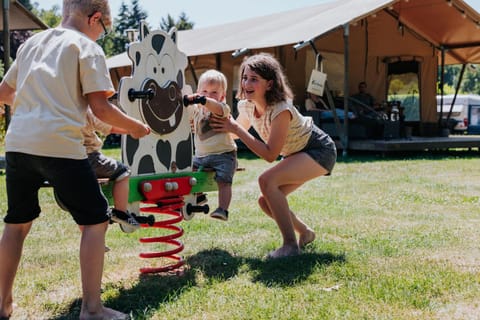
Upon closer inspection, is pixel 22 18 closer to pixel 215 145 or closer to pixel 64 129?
pixel 215 145

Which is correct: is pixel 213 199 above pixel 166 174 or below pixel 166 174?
below

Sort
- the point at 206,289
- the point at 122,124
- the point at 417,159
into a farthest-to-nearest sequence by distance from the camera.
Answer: the point at 417,159
the point at 206,289
the point at 122,124

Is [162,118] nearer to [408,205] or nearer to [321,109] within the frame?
[408,205]

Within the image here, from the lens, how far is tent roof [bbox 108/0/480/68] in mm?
13867

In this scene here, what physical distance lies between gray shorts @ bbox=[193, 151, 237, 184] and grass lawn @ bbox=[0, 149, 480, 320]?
574 millimetres

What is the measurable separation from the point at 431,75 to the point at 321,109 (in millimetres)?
4633

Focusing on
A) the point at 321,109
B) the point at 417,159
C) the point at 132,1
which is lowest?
the point at 417,159

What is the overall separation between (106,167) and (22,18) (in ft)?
32.3

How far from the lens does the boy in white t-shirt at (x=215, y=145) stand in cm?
455

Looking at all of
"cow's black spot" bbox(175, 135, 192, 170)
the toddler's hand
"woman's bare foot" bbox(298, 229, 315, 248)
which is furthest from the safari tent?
the toddler's hand

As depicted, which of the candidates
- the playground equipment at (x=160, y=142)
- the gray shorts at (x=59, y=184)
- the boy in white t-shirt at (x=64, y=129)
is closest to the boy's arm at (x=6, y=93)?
the boy in white t-shirt at (x=64, y=129)

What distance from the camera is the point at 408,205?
6.70 m

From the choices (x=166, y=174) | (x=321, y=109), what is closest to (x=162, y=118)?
(x=166, y=174)

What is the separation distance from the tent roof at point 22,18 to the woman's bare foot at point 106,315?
9.59 meters
